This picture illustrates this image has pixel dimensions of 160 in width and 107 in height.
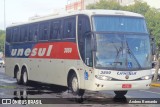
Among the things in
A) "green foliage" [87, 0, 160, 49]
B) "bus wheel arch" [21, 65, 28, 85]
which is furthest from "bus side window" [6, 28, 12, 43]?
"green foliage" [87, 0, 160, 49]

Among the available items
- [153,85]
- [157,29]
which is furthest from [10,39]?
[157,29]

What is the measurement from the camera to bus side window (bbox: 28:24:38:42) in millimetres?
21672

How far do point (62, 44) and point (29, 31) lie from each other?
483 cm

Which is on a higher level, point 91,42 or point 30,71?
point 91,42

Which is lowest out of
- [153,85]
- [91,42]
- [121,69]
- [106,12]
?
[153,85]

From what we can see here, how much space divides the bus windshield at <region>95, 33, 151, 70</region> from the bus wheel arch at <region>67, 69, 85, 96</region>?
1908 mm

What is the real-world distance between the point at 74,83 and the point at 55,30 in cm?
330

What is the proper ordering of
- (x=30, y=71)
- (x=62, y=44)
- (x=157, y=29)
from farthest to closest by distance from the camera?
(x=157, y=29) < (x=30, y=71) < (x=62, y=44)

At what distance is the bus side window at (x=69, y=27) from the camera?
1741cm

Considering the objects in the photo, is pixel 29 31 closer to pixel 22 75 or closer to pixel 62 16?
pixel 22 75

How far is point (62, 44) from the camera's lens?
18.4 meters

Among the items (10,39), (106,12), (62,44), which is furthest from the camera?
(10,39)

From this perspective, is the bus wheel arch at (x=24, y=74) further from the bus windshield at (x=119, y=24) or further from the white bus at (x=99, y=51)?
the bus windshield at (x=119, y=24)

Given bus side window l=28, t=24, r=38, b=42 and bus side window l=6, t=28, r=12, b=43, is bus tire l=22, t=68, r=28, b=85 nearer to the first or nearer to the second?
bus side window l=28, t=24, r=38, b=42
